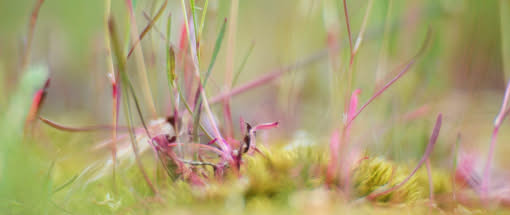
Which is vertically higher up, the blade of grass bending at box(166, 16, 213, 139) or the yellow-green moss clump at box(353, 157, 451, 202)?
the blade of grass bending at box(166, 16, 213, 139)

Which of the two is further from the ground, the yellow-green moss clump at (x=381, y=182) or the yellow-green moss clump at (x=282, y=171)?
the yellow-green moss clump at (x=282, y=171)

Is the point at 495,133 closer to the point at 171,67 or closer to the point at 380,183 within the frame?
the point at 380,183

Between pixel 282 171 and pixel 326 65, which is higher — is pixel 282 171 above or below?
above

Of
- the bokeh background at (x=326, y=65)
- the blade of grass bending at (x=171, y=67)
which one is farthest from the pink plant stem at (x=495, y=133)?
the blade of grass bending at (x=171, y=67)

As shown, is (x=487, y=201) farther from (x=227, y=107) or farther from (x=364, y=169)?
(x=227, y=107)

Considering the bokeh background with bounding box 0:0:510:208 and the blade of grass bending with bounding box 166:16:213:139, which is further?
the bokeh background with bounding box 0:0:510:208

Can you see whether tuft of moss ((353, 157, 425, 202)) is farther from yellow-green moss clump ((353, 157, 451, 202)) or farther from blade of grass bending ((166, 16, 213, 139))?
blade of grass bending ((166, 16, 213, 139))

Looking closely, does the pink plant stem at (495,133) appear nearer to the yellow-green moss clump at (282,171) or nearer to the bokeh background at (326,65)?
the bokeh background at (326,65)

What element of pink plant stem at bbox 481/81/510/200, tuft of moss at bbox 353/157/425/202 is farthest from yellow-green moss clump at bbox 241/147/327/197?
pink plant stem at bbox 481/81/510/200

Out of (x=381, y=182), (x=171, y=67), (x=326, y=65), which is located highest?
(x=171, y=67)

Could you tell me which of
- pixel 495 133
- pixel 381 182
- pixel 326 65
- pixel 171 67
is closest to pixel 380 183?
pixel 381 182

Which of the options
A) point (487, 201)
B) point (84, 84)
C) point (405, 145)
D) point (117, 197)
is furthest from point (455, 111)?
point (84, 84)

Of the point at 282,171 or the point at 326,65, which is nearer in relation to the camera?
the point at 282,171

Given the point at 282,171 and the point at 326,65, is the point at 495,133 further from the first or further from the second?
the point at 326,65
